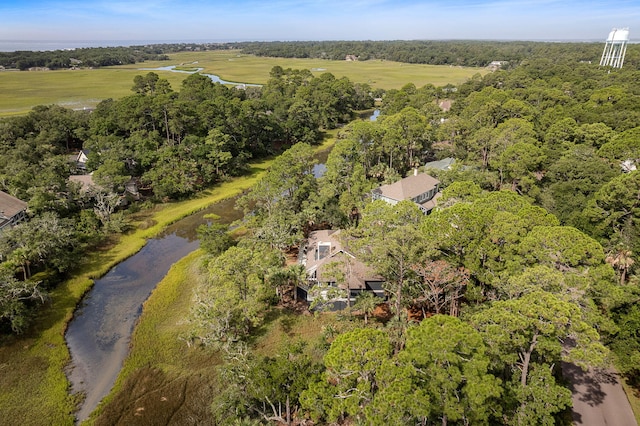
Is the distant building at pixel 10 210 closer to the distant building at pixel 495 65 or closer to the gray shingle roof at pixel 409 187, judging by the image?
the gray shingle roof at pixel 409 187

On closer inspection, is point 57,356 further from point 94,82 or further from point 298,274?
point 94,82

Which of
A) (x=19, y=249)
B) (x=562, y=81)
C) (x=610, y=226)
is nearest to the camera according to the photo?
(x=19, y=249)

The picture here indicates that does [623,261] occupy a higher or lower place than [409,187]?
lower

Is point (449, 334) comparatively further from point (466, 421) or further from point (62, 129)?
point (62, 129)

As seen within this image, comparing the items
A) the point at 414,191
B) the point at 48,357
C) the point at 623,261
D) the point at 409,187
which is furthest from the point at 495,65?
the point at 48,357

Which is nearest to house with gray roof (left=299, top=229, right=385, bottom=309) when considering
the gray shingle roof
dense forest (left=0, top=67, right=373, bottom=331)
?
the gray shingle roof

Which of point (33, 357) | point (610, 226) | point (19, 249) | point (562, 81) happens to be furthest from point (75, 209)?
point (562, 81)

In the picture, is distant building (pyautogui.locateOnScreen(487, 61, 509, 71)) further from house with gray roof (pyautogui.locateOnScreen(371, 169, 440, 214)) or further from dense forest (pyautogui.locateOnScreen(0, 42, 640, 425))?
house with gray roof (pyautogui.locateOnScreen(371, 169, 440, 214))

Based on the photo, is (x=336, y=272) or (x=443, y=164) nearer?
(x=336, y=272)
